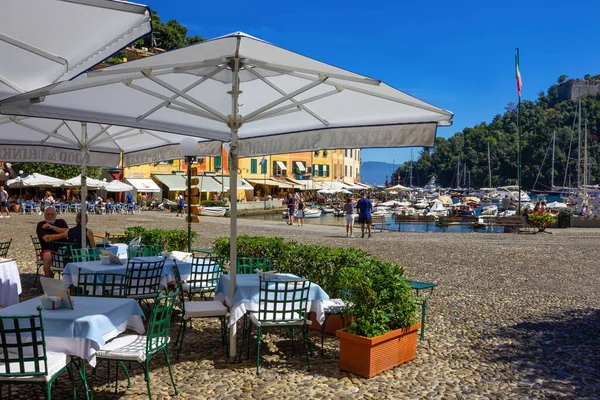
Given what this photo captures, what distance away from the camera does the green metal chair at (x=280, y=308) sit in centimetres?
553

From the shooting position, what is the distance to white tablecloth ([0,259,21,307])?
677cm

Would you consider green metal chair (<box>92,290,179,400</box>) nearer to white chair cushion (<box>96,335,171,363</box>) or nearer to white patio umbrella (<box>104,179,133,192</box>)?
white chair cushion (<box>96,335,171,363</box>)

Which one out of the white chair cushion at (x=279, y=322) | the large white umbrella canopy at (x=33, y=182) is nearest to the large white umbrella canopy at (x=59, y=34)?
the white chair cushion at (x=279, y=322)

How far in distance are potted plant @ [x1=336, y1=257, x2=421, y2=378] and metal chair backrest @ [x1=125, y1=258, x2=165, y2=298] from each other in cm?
271

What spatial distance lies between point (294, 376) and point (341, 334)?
63cm

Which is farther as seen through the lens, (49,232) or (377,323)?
(49,232)

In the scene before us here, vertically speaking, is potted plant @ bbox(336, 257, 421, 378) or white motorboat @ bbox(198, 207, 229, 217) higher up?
white motorboat @ bbox(198, 207, 229, 217)

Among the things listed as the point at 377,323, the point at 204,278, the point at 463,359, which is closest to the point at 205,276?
the point at 204,278

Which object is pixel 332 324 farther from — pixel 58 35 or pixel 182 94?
pixel 58 35

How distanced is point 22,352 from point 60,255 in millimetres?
5525

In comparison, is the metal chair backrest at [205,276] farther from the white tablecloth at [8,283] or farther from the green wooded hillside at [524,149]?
the green wooded hillside at [524,149]

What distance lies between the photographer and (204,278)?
308 inches

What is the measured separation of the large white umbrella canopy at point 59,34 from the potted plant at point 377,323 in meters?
3.30

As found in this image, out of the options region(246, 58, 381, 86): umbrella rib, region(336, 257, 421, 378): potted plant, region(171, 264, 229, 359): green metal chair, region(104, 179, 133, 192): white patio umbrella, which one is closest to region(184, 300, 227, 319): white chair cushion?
region(171, 264, 229, 359): green metal chair
